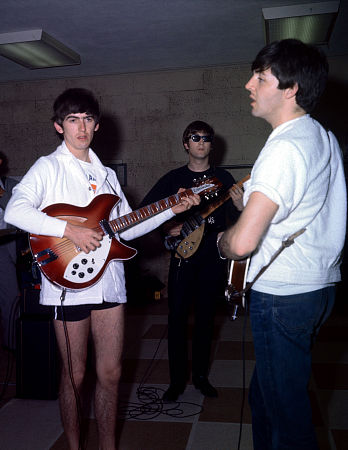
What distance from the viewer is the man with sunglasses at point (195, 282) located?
9.52 ft

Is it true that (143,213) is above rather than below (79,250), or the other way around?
above

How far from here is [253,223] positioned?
1218 millimetres

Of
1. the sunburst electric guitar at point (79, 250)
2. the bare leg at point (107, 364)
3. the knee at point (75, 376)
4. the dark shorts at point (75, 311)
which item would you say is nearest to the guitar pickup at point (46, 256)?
the sunburst electric guitar at point (79, 250)

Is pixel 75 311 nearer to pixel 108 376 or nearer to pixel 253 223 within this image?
pixel 108 376

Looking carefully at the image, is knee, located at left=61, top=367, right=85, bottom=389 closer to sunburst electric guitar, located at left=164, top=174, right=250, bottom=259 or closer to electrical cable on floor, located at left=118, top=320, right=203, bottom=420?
electrical cable on floor, located at left=118, top=320, right=203, bottom=420

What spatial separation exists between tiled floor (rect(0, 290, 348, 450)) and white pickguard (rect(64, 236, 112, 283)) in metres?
1.00

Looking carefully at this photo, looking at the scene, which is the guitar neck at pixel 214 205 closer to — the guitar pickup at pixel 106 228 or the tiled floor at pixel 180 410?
the guitar pickup at pixel 106 228

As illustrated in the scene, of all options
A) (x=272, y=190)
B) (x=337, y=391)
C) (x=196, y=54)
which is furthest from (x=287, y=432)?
(x=196, y=54)

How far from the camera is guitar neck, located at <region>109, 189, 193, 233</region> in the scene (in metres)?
2.15

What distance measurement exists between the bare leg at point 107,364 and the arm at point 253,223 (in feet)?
3.23

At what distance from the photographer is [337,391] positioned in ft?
9.64

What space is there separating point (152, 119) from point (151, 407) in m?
4.19

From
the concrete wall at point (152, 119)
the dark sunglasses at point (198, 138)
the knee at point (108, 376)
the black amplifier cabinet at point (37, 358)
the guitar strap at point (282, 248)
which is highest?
the concrete wall at point (152, 119)

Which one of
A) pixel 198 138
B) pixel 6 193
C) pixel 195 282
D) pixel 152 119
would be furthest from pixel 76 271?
pixel 152 119
